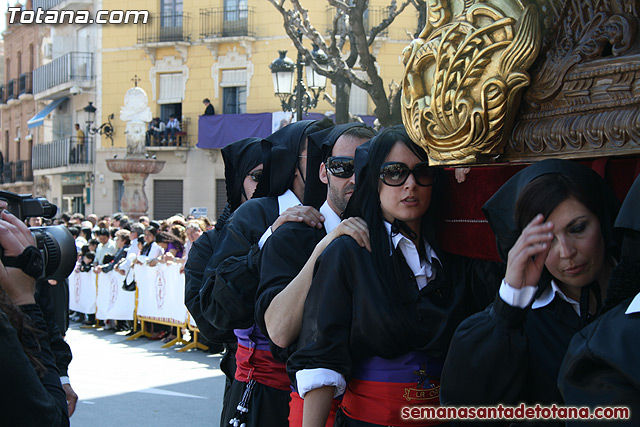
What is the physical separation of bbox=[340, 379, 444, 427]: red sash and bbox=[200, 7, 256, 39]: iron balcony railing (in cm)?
2575

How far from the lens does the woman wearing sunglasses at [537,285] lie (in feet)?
6.24

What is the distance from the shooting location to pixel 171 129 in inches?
1116

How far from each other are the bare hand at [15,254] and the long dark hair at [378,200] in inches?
45.1

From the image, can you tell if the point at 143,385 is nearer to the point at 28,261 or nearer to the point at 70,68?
the point at 28,261

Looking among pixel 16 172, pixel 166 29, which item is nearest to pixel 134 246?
pixel 166 29

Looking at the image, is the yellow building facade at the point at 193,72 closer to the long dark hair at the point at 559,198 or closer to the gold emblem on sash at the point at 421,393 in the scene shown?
the gold emblem on sash at the point at 421,393

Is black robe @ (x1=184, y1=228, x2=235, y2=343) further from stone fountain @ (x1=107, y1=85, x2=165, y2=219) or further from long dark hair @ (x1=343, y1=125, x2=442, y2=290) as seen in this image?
stone fountain @ (x1=107, y1=85, x2=165, y2=219)

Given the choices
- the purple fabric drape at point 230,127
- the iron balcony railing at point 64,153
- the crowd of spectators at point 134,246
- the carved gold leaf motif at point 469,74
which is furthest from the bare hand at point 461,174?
the iron balcony railing at point 64,153

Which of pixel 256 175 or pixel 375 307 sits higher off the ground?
pixel 256 175

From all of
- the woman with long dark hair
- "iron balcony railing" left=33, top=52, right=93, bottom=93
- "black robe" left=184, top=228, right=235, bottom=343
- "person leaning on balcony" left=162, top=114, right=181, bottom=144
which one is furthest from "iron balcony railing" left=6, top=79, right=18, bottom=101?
the woman with long dark hair

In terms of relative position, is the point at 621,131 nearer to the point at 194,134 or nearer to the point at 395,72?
the point at 395,72

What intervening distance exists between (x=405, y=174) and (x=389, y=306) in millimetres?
436

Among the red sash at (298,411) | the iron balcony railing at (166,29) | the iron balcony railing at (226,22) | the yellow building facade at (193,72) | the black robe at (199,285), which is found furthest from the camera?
the iron balcony railing at (166,29)

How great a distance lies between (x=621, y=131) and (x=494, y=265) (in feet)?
2.41
